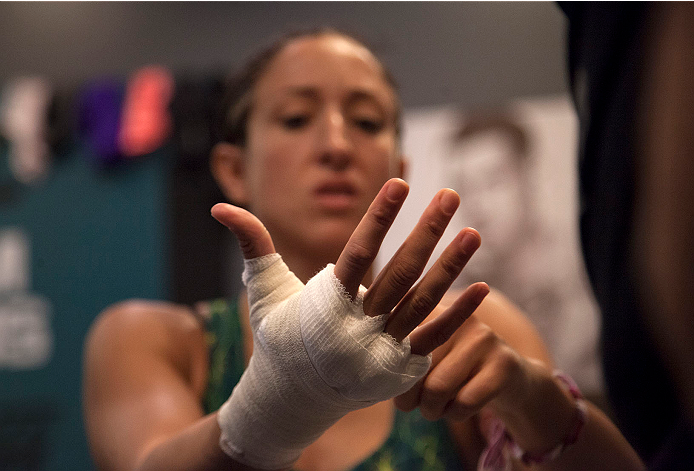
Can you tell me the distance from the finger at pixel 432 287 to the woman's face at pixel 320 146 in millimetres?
66

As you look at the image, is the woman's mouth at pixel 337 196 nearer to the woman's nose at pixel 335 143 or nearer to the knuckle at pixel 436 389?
the woman's nose at pixel 335 143

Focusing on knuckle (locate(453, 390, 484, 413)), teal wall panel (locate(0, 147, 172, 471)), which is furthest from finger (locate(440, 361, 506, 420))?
teal wall panel (locate(0, 147, 172, 471))

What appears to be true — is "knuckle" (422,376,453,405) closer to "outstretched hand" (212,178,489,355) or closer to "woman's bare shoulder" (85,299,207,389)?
"outstretched hand" (212,178,489,355)

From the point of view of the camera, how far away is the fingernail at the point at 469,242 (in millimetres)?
265

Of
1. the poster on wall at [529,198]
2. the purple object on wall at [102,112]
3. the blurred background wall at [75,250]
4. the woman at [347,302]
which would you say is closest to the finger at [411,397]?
the woman at [347,302]

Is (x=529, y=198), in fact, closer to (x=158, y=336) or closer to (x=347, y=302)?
(x=158, y=336)

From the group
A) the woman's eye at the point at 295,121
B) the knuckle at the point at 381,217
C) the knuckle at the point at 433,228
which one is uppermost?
the woman's eye at the point at 295,121

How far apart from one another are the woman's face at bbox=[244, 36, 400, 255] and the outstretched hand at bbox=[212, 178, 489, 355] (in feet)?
0.19

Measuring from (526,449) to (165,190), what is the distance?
1.28m

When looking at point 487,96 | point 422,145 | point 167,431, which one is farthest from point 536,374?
point 422,145

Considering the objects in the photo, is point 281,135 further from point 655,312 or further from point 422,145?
point 422,145

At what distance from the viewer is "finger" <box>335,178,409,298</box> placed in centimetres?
26

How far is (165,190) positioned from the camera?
147 centimetres

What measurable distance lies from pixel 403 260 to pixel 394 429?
0.84 feet
